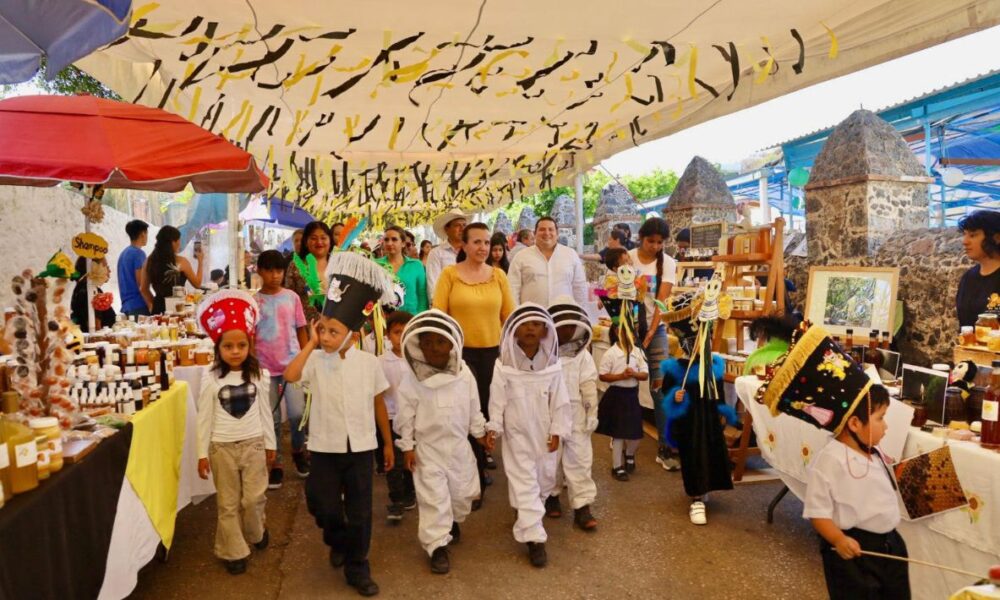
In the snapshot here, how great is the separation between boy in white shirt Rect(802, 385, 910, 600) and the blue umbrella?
9.65 feet

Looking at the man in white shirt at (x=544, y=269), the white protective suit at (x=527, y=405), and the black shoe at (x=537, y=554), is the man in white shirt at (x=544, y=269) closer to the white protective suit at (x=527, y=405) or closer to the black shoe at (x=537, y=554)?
the white protective suit at (x=527, y=405)

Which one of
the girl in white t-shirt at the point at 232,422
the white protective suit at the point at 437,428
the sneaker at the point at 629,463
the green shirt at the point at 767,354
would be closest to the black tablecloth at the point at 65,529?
the girl in white t-shirt at the point at 232,422

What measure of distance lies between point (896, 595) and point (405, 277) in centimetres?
432

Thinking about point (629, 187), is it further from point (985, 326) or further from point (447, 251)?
point (985, 326)

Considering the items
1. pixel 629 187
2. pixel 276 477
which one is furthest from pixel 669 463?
pixel 629 187

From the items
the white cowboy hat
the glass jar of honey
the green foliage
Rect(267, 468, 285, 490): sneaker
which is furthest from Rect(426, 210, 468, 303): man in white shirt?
the green foliage

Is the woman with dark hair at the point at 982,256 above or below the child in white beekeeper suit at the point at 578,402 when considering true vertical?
above

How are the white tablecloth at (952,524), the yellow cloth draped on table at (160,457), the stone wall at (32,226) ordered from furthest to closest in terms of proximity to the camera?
the stone wall at (32,226) → the yellow cloth draped on table at (160,457) → the white tablecloth at (952,524)

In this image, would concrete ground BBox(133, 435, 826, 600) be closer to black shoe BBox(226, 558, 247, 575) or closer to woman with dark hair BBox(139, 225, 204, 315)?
black shoe BBox(226, 558, 247, 575)

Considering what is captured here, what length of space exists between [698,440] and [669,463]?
1.10 m

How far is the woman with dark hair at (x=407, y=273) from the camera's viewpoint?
5.86 m

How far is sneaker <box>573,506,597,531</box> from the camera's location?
408 cm

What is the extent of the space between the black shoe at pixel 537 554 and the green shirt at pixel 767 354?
5.29 feet

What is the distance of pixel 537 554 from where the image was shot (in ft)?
11.9
